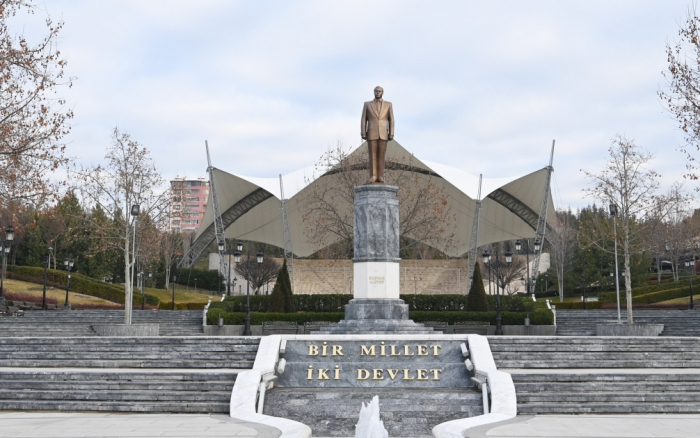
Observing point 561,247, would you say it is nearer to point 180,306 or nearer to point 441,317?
point 441,317

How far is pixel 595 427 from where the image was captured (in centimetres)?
1037

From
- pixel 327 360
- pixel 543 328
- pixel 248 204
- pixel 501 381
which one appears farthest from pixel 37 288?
pixel 501 381

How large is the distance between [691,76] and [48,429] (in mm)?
16796

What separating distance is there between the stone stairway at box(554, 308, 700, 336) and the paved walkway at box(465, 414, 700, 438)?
658 inches

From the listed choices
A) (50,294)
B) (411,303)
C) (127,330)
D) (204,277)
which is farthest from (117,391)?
(204,277)

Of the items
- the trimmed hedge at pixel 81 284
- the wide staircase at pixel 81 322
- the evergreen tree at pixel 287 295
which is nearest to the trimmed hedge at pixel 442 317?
the evergreen tree at pixel 287 295

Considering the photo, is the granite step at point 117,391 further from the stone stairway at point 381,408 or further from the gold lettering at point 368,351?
the gold lettering at point 368,351

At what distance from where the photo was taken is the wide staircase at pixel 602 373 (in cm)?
1222

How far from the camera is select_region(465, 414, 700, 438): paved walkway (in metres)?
9.52

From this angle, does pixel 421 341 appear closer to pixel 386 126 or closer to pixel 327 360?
pixel 327 360

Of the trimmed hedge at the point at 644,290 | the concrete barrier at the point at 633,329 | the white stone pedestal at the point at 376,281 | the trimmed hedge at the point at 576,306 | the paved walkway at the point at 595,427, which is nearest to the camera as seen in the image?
the paved walkway at the point at 595,427

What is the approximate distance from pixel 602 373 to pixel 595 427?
380 cm

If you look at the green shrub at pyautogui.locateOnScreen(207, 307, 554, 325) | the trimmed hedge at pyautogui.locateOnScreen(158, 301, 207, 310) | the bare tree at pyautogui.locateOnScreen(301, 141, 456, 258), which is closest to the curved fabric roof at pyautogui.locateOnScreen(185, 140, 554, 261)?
the bare tree at pyautogui.locateOnScreen(301, 141, 456, 258)

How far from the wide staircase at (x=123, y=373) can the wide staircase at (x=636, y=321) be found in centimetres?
1774
